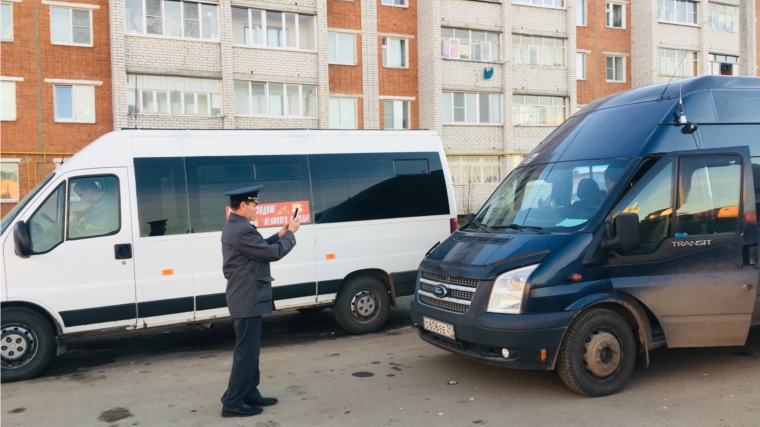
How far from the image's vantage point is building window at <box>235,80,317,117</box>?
2527 cm

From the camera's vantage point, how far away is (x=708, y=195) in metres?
5.97

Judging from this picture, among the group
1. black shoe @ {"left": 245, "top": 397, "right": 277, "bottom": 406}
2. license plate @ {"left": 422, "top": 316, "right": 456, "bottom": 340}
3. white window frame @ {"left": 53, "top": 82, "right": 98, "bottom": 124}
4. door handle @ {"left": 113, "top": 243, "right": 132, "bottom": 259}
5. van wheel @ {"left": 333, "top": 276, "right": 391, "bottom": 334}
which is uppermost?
white window frame @ {"left": 53, "top": 82, "right": 98, "bottom": 124}

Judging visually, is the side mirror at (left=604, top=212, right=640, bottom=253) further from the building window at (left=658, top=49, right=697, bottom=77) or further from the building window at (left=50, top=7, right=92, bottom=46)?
the building window at (left=658, top=49, right=697, bottom=77)

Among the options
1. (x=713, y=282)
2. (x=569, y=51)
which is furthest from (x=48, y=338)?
(x=569, y=51)

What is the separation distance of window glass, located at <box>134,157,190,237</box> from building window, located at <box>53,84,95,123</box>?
1817 centimetres

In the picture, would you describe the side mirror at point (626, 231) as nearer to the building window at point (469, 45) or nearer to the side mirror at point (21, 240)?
the side mirror at point (21, 240)

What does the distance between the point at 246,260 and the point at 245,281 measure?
173 millimetres

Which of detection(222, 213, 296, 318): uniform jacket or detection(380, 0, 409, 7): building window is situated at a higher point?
detection(380, 0, 409, 7): building window

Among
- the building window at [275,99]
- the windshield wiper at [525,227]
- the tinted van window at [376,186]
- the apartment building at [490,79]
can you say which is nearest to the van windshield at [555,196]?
the windshield wiper at [525,227]

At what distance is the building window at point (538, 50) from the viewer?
31.1 meters

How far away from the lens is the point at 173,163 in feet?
24.8

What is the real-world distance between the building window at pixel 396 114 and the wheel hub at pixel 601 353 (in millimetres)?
24178

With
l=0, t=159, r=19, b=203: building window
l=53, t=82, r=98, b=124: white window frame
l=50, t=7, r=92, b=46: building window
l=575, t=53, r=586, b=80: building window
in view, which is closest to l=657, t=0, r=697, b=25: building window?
l=575, t=53, r=586, b=80: building window

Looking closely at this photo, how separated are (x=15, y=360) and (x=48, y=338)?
14.4 inches
